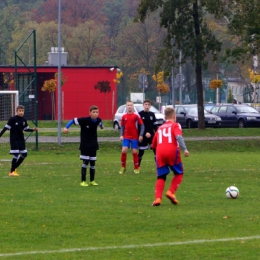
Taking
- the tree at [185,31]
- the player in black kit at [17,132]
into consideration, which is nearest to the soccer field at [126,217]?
the player in black kit at [17,132]

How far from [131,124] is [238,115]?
25.8m

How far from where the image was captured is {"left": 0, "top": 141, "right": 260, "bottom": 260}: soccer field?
8078 mm

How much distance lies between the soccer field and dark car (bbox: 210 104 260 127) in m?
23.3

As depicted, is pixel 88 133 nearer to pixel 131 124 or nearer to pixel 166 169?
pixel 131 124

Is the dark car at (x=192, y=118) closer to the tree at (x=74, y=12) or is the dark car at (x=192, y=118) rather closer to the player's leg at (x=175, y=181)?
the player's leg at (x=175, y=181)

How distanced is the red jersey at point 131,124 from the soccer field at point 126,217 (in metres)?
0.97

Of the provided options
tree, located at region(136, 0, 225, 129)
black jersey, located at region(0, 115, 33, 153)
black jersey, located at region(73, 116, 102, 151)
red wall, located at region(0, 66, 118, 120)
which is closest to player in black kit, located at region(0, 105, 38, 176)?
black jersey, located at region(0, 115, 33, 153)

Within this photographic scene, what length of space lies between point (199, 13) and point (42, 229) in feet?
85.3

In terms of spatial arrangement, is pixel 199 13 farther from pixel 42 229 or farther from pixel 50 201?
pixel 42 229

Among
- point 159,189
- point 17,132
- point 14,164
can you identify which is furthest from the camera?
point 14,164

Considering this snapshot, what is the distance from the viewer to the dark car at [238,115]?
4138 centimetres

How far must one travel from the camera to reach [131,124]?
17.3 meters

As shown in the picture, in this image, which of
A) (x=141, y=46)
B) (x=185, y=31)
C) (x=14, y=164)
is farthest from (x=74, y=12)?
(x=14, y=164)

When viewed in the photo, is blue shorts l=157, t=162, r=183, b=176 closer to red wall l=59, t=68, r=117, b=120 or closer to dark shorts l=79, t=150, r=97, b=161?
dark shorts l=79, t=150, r=97, b=161
